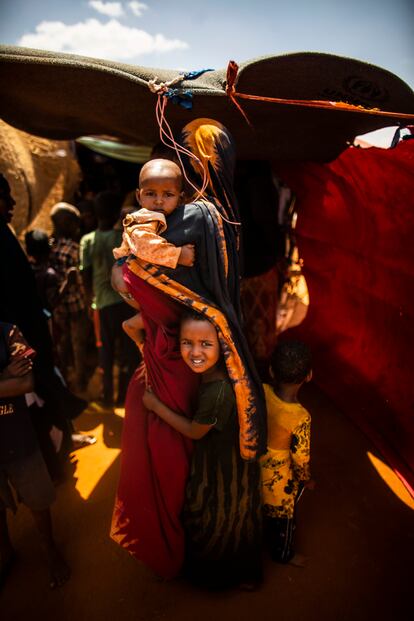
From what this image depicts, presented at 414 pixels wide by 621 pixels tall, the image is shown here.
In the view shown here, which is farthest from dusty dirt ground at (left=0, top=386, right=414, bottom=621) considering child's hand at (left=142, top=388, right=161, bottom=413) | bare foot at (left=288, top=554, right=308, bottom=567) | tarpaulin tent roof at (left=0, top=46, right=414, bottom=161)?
tarpaulin tent roof at (left=0, top=46, right=414, bottom=161)

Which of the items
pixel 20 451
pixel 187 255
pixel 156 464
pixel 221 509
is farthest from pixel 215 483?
pixel 187 255

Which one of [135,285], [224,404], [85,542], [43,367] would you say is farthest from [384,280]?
[85,542]

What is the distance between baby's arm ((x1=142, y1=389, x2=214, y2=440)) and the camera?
190cm

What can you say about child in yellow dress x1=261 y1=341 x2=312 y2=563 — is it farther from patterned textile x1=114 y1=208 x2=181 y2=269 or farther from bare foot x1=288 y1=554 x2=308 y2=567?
patterned textile x1=114 y1=208 x2=181 y2=269

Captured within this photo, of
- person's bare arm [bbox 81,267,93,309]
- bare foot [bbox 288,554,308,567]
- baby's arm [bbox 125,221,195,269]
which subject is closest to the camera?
baby's arm [bbox 125,221,195,269]

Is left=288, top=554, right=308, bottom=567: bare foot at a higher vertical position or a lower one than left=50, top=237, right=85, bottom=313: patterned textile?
lower

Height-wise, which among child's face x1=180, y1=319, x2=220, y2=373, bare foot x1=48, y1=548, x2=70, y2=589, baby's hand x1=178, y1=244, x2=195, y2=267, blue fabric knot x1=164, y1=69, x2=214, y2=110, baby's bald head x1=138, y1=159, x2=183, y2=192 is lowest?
bare foot x1=48, y1=548, x2=70, y2=589

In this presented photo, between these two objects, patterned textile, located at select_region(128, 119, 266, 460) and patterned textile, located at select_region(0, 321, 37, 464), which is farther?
patterned textile, located at select_region(0, 321, 37, 464)

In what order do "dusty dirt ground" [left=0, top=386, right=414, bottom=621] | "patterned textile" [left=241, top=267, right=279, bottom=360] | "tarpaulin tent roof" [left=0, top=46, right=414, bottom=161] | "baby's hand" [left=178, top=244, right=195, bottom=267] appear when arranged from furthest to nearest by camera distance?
"patterned textile" [left=241, top=267, right=279, bottom=360] → "dusty dirt ground" [left=0, top=386, right=414, bottom=621] → "tarpaulin tent roof" [left=0, top=46, right=414, bottom=161] → "baby's hand" [left=178, top=244, right=195, bottom=267]

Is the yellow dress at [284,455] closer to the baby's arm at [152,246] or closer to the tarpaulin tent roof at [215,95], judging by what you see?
the baby's arm at [152,246]

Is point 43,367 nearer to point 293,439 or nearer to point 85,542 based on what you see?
point 85,542

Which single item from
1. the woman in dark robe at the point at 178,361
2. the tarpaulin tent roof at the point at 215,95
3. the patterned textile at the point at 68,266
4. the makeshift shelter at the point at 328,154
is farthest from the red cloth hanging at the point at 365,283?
the patterned textile at the point at 68,266

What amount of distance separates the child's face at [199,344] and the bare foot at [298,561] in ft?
4.97

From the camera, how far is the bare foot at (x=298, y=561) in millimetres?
2429
